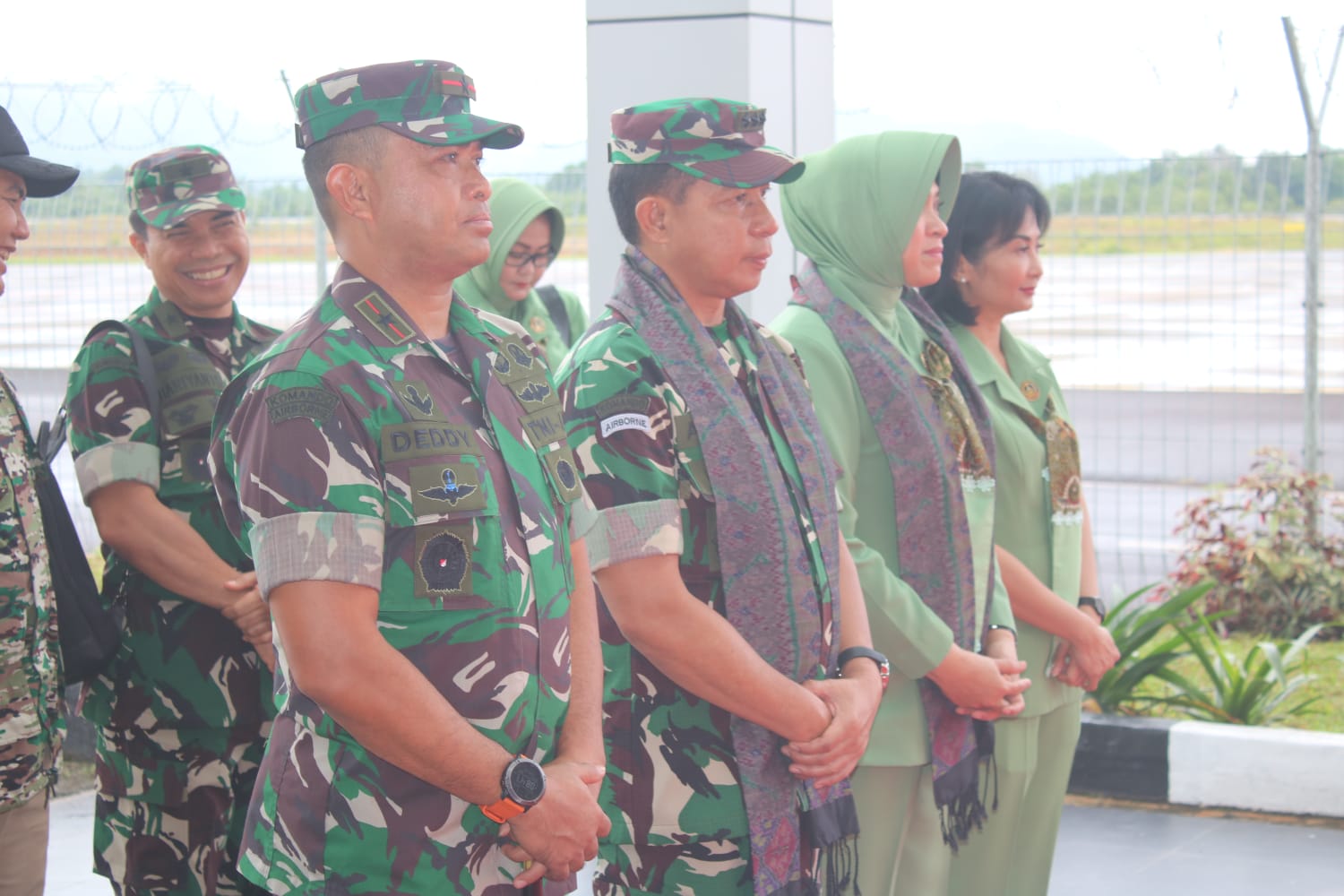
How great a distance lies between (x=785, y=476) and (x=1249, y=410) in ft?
21.8

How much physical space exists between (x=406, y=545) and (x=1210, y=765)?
379cm

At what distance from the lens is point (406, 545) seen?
83.2 inches

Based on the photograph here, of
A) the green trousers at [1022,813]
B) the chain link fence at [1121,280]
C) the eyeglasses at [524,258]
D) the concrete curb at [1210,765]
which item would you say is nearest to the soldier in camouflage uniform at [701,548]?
the green trousers at [1022,813]

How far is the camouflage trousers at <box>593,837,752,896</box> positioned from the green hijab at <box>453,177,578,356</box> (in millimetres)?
2159

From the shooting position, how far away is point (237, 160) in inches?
279

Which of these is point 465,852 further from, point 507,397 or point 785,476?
point 785,476

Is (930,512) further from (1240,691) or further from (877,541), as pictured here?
(1240,691)

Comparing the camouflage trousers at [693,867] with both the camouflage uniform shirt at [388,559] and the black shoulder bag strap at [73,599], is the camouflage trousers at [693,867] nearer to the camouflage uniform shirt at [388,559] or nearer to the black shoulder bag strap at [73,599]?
the camouflage uniform shirt at [388,559]

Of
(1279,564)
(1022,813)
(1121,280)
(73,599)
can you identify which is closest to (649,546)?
(73,599)

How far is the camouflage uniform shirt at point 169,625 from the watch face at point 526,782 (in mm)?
1301

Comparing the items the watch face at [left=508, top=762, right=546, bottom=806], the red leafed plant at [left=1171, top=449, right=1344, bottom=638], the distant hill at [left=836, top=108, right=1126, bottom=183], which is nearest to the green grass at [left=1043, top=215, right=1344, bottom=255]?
the distant hill at [left=836, top=108, right=1126, bottom=183]

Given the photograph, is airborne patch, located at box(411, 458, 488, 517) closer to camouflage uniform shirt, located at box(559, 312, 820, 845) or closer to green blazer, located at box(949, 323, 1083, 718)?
camouflage uniform shirt, located at box(559, 312, 820, 845)

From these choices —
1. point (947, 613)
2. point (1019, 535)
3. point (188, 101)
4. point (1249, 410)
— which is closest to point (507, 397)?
point (947, 613)

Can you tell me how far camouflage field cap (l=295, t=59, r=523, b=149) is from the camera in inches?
87.7
